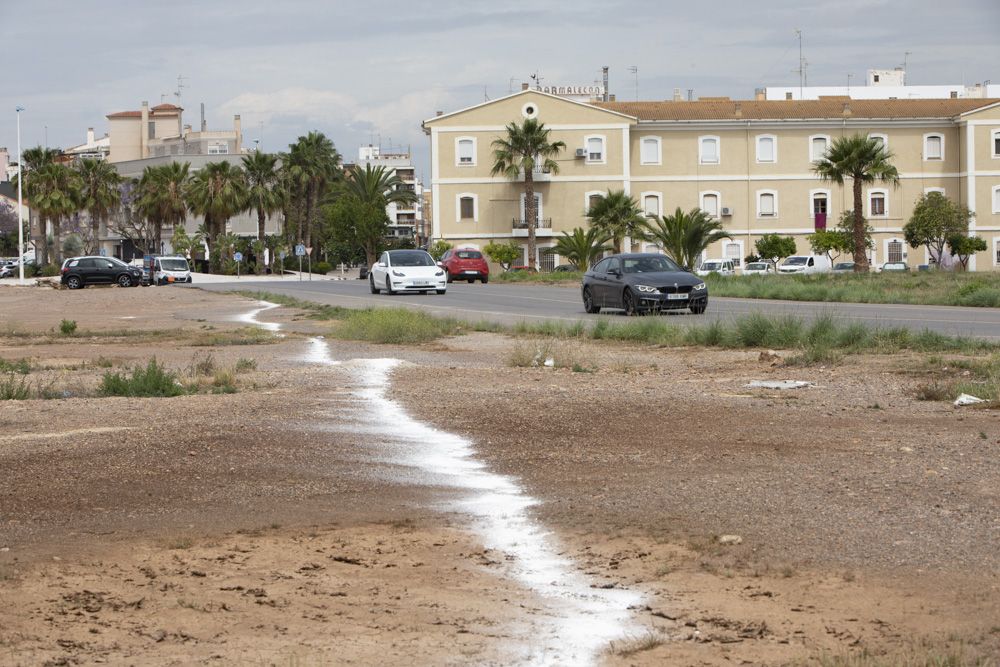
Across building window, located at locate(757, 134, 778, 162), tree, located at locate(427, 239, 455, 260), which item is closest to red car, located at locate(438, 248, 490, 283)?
tree, located at locate(427, 239, 455, 260)

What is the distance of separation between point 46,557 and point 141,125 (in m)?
163

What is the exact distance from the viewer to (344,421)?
12961 millimetres

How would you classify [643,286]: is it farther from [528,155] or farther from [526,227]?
[526,227]

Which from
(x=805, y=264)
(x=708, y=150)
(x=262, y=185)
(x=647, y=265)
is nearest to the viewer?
(x=647, y=265)

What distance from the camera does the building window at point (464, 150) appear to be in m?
93.9

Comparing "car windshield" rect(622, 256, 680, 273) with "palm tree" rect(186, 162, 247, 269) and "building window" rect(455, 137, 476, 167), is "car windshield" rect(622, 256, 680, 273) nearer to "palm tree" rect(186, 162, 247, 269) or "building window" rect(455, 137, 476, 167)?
"building window" rect(455, 137, 476, 167)

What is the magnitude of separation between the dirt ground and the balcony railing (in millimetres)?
78393

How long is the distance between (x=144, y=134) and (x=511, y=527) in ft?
532

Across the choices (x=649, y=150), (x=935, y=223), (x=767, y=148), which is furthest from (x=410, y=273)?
(x=767, y=148)

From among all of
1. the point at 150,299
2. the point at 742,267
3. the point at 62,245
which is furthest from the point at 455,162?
the point at 62,245

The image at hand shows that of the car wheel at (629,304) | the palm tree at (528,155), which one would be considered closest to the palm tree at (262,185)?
the palm tree at (528,155)

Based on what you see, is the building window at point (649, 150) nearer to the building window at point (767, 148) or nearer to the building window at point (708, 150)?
the building window at point (708, 150)

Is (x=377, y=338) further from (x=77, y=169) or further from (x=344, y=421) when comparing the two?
(x=77, y=169)

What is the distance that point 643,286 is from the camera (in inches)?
1272
